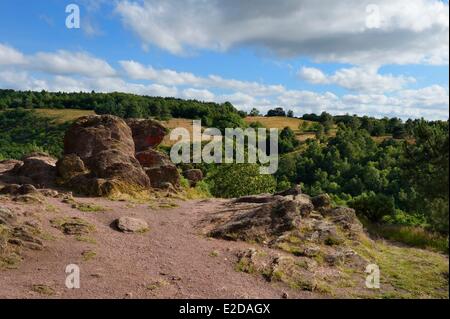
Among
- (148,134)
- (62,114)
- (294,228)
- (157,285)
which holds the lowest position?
(157,285)

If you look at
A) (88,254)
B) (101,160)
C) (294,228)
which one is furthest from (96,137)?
(294,228)

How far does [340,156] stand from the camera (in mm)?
120000

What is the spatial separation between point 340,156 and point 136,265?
346 feet

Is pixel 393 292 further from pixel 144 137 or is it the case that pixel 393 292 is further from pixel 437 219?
pixel 144 137

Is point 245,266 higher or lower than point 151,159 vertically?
lower

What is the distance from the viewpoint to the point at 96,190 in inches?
1237

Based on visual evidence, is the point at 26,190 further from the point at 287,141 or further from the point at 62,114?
the point at 62,114

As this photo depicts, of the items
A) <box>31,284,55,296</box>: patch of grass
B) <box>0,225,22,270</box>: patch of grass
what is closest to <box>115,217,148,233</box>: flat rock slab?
<box>0,225,22,270</box>: patch of grass

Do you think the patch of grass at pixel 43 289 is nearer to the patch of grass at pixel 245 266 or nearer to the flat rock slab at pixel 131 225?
the flat rock slab at pixel 131 225

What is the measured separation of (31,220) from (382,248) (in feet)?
63.6

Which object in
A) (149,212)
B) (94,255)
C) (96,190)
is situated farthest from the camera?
(96,190)

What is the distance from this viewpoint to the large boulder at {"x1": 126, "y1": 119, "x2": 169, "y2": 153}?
4288cm

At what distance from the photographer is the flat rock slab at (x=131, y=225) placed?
24453 millimetres
